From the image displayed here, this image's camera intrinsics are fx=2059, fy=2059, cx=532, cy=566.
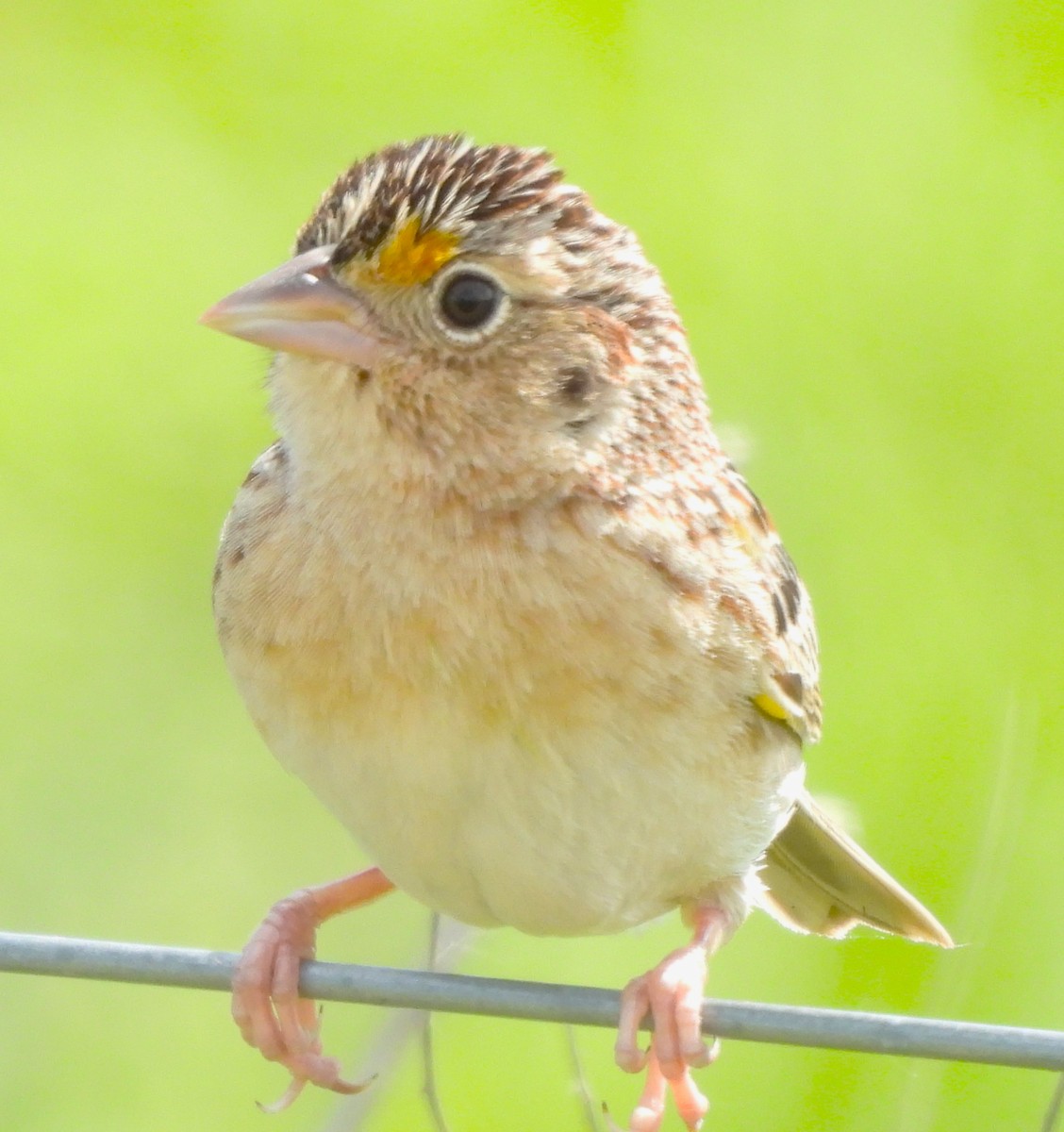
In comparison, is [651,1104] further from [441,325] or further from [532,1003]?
[441,325]

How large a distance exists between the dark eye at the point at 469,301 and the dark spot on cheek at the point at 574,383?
117 millimetres

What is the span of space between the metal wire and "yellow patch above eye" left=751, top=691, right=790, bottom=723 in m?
0.56

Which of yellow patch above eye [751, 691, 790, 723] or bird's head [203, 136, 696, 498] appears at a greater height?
bird's head [203, 136, 696, 498]

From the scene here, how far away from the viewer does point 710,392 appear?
12.4ft

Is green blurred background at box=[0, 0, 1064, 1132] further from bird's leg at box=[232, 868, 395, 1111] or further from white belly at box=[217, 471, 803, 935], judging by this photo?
white belly at box=[217, 471, 803, 935]

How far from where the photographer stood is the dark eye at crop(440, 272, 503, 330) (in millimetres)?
2396

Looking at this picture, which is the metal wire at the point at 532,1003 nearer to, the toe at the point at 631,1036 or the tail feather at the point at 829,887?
the toe at the point at 631,1036

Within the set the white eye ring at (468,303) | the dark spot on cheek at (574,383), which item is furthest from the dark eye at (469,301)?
the dark spot on cheek at (574,383)

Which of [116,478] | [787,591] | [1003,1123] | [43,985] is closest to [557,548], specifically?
[787,591]

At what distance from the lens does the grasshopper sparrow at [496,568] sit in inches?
93.4

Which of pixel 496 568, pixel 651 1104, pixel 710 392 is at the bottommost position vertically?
pixel 651 1104

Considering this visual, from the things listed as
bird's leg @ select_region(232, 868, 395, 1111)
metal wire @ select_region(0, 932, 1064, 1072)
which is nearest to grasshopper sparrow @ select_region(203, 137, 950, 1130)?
bird's leg @ select_region(232, 868, 395, 1111)

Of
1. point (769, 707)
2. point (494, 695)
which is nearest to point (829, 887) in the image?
point (769, 707)

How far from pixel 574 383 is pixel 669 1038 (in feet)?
2.68
